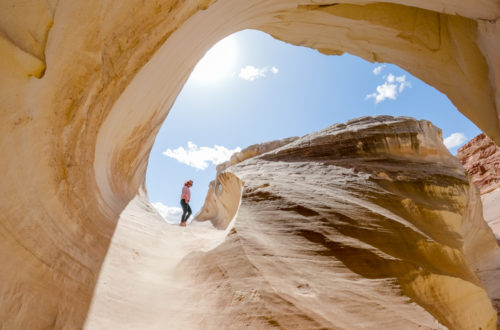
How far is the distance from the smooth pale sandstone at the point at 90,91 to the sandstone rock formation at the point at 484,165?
15.6 metres

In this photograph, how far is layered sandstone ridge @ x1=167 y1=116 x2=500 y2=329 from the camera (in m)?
1.89

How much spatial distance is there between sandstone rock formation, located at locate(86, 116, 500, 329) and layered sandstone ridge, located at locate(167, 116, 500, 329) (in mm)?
12

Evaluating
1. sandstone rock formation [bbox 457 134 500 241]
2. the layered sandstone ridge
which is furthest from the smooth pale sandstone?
sandstone rock formation [bbox 457 134 500 241]

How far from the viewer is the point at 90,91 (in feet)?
5.70

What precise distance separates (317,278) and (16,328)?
6.50 feet

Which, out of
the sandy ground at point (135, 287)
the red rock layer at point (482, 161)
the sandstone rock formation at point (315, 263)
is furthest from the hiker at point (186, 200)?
the red rock layer at point (482, 161)

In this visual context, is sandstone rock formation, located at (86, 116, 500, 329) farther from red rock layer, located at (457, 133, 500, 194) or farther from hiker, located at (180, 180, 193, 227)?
red rock layer, located at (457, 133, 500, 194)

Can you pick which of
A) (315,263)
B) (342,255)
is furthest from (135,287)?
(342,255)

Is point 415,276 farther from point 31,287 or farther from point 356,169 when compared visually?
point 31,287

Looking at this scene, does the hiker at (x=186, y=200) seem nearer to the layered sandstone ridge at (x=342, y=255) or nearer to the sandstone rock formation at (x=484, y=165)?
the layered sandstone ridge at (x=342, y=255)

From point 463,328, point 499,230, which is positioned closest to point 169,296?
point 463,328

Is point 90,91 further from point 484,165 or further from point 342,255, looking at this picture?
point 484,165

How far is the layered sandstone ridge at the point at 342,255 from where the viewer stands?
1.89 meters

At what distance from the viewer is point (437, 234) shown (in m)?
3.61
